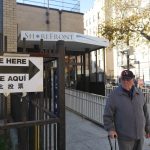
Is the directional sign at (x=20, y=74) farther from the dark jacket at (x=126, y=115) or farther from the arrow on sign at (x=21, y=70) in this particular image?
the dark jacket at (x=126, y=115)

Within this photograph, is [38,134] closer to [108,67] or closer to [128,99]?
[128,99]

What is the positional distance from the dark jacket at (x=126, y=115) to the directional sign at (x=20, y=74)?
1.69 meters

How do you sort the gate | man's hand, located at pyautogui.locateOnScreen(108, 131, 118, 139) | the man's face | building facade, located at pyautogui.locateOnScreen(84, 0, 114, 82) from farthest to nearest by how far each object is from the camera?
1. building facade, located at pyautogui.locateOnScreen(84, 0, 114, 82)
2. the man's face
3. man's hand, located at pyautogui.locateOnScreen(108, 131, 118, 139)
4. the gate

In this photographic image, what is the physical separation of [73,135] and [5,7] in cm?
431

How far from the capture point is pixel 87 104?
10789mm

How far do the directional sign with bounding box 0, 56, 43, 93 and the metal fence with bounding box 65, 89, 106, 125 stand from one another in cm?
609

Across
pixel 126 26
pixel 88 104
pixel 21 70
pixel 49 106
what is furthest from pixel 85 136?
pixel 126 26

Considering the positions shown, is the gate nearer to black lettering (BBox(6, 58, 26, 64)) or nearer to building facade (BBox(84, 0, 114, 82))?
black lettering (BBox(6, 58, 26, 64))

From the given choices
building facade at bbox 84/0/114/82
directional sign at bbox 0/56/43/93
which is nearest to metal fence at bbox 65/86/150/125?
building facade at bbox 84/0/114/82

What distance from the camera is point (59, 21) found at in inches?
785

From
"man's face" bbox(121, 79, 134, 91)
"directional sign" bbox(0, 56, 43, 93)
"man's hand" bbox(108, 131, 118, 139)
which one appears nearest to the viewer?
"directional sign" bbox(0, 56, 43, 93)

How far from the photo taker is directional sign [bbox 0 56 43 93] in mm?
3123

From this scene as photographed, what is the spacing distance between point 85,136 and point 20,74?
17.8 ft

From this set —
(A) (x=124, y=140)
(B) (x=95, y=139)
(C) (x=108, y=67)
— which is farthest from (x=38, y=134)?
(C) (x=108, y=67)
